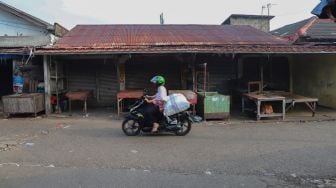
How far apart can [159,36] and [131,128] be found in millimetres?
7286

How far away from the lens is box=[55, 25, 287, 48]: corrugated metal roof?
588 inches

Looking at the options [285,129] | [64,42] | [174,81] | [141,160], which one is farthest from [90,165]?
[174,81]

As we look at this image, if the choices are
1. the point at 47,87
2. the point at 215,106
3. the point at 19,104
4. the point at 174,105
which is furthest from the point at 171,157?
the point at 47,87

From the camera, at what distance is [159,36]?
1653 centimetres

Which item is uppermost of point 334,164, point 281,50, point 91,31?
point 91,31

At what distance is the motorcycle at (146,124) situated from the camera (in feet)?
32.5

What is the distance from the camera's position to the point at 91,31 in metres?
18.0

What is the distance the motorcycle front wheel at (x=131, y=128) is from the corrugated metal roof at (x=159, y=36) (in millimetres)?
4823

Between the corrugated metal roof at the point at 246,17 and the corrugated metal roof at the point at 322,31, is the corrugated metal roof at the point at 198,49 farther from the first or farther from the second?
the corrugated metal roof at the point at 246,17

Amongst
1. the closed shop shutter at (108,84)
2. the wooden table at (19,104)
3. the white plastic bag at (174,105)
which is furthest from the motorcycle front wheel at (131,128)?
the closed shop shutter at (108,84)

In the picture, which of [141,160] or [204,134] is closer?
[141,160]

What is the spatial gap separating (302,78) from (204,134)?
378 inches

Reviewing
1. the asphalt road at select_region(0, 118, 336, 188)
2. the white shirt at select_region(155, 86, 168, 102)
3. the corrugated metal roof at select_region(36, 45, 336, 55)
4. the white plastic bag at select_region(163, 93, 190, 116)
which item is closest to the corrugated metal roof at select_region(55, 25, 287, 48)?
the corrugated metal roof at select_region(36, 45, 336, 55)

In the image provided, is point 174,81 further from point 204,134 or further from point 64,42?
point 204,134
